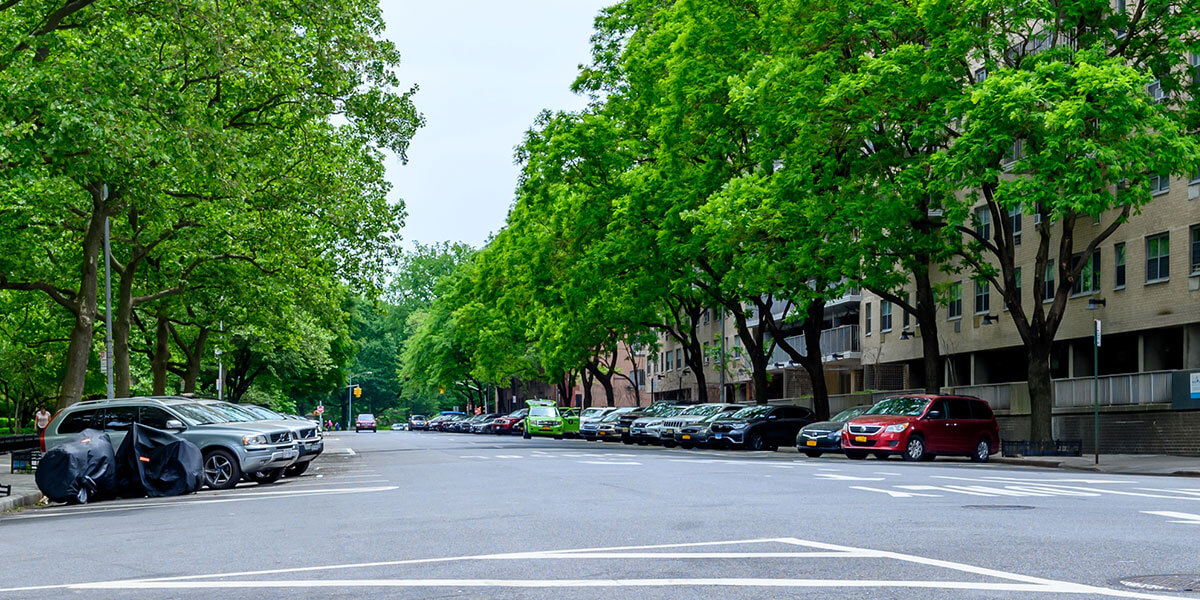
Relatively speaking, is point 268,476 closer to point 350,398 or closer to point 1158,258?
point 1158,258

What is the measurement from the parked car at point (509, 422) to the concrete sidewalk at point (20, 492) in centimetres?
A: 5038

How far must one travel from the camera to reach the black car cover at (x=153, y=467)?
72.6 ft

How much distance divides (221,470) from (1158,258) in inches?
1060

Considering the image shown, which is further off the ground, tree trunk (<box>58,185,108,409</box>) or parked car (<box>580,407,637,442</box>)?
tree trunk (<box>58,185,108,409</box>)

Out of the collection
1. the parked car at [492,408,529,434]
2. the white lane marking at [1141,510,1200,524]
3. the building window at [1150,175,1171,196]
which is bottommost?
the parked car at [492,408,529,434]

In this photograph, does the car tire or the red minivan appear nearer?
the red minivan

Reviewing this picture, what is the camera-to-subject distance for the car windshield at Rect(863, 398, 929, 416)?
33781 millimetres

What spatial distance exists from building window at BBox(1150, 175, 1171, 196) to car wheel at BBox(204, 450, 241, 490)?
2631cm

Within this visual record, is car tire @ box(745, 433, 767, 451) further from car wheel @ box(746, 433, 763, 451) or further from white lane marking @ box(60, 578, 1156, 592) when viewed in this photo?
white lane marking @ box(60, 578, 1156, 592)

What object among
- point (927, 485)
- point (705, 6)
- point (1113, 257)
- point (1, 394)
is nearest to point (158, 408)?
point (927, 485)

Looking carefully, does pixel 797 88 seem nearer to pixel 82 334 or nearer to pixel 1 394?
pixel 82 334

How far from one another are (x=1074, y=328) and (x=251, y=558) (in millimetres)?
37049

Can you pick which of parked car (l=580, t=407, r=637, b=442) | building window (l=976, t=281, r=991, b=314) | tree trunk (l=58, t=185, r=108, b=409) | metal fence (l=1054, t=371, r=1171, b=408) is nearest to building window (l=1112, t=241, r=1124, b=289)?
metal fence (l=1054, t=371, r=1171, b=408)

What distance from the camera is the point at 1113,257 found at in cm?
4172
